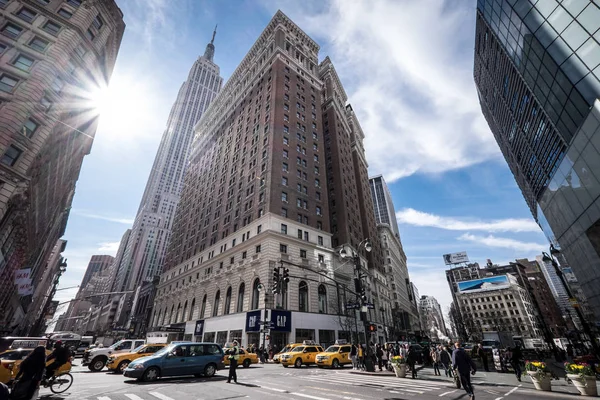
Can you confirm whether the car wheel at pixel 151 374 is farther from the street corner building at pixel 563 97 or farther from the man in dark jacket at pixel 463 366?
the street corner building at pixel 563 97

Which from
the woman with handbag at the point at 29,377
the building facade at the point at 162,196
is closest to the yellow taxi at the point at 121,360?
the woman with handbag at the point at 29,377

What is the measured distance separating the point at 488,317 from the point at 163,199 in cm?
17974

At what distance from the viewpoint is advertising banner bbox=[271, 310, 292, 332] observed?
109 feet

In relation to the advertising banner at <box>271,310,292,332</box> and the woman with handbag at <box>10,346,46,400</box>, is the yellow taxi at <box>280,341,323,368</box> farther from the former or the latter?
the woman with handbag at <box>10,346,46,400</box>

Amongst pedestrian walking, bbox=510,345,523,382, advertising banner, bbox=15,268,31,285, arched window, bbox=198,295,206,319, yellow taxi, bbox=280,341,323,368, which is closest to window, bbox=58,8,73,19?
advertising banner, bbox=15,268,31,285

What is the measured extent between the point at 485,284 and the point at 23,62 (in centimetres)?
15517

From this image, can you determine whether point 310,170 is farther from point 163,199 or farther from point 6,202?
point 163,199

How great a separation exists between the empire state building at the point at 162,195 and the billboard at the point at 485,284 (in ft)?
499

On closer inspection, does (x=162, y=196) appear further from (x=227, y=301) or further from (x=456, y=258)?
(x=456, y=258)

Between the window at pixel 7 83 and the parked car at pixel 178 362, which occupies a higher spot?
the window at pixel 7 83

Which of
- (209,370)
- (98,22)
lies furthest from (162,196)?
(209,370)

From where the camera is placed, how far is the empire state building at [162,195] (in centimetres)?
14412

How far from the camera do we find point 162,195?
16388cm

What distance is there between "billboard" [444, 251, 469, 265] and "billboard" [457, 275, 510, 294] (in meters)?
18.5
